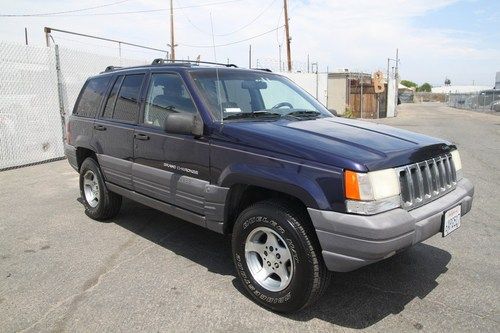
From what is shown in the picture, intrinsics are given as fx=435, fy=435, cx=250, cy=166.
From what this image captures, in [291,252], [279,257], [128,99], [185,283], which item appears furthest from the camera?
[128,99]

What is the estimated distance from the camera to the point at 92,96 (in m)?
5.62

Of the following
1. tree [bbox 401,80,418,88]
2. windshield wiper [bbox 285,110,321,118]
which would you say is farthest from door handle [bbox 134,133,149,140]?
tree [bbox 401,80,418,88]

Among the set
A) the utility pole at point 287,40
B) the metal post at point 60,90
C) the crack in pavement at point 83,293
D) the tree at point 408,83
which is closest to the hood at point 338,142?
the crack in pavement at point 83,293

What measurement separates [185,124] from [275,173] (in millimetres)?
977

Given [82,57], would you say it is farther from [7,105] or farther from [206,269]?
[206,269]

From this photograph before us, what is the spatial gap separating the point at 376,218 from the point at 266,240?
0.96 m

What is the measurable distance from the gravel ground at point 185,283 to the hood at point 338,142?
1.18 meters

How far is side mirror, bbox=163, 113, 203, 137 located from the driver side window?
0.21 metres

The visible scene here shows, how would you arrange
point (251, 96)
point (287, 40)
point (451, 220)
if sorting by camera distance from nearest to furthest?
point (451, 220)
point (251, 96)
point (287, 40)

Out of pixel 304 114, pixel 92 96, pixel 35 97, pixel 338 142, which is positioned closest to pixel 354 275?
pixel 338 142

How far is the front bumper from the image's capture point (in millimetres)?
2826

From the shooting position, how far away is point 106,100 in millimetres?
5266

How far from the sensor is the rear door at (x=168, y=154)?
3887 mm

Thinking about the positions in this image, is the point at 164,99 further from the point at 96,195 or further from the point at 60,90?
the point at 60,90
